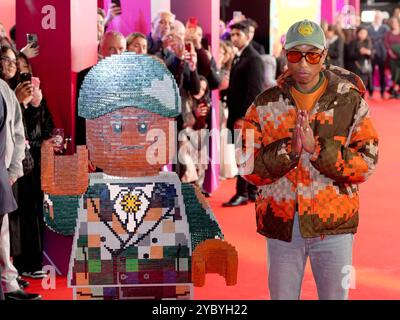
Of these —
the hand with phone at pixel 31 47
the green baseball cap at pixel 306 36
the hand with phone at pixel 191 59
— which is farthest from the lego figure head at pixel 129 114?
the hand with phone at pixel 191 59

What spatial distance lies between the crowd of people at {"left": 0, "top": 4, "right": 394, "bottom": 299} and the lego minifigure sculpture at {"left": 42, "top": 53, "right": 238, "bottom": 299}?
96 centimetres

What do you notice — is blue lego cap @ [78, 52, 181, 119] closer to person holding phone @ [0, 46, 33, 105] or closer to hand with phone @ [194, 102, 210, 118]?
person holding phone @ [0, 46, 33, 105]

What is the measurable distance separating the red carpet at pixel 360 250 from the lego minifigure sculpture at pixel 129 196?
1812mm

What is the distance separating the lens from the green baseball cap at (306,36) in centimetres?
373

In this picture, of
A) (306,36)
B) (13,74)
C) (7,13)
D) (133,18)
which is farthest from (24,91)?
(7,13)

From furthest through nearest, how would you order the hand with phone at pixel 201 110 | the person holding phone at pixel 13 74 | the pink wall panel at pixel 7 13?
the pink wall panel at pixel 7 13, the hand with phone at pixel 201 110, the person holding phone at pixel 13 74

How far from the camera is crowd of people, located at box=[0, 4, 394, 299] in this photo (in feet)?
18.5

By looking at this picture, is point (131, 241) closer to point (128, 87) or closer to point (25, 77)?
point (128, 87)

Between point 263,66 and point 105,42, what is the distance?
116 inches

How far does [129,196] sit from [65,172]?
11.8 inches

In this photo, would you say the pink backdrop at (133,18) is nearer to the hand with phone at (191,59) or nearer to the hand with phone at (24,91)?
the hand with phone at (191,59)

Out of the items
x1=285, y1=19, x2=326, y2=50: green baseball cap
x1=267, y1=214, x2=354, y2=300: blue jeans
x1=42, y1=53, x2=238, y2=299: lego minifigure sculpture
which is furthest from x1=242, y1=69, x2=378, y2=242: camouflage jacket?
x1=42, y1=53, x2=238, y2=299: lego minifigure sculpture

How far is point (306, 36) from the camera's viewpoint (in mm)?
3736

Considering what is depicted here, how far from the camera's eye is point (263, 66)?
919 centimetres
